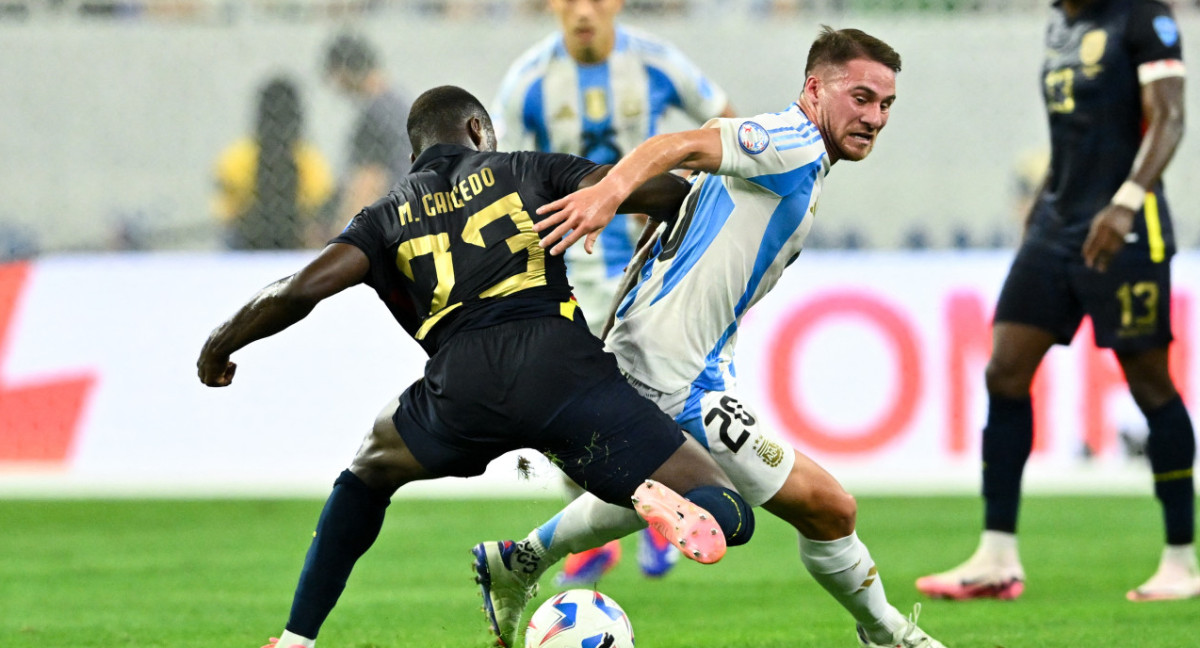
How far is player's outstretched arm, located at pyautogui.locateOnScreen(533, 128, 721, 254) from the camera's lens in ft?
12.1

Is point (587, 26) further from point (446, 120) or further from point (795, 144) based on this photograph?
point (795, 144)

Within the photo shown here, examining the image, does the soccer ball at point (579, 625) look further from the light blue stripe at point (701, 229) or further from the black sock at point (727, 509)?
the light blue stripe at point (701, 229)

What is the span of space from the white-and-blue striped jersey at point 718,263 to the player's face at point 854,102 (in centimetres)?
9

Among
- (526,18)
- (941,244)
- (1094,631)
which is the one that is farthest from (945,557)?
(526,18)

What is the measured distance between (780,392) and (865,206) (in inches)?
116

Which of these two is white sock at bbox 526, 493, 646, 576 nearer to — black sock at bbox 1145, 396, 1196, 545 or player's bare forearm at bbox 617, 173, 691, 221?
player's bare forearm at bbox 617, 173, 691, 221

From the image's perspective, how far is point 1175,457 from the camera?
5.76m

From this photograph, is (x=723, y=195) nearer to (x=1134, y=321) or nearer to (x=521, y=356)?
(x=521, y=356)

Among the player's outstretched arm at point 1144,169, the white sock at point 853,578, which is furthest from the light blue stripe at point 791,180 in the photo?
the player's outstretched arm at point 1144,169

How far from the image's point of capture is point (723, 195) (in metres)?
4.12

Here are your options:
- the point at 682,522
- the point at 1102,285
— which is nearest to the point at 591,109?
the point at 1102,285

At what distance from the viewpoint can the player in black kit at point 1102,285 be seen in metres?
5.61

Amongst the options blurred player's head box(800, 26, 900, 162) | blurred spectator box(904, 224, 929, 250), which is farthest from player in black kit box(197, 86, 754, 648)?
blurred spectator box(904, 224, 929, 250)

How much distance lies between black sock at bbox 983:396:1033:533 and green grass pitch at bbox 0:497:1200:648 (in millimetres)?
355
